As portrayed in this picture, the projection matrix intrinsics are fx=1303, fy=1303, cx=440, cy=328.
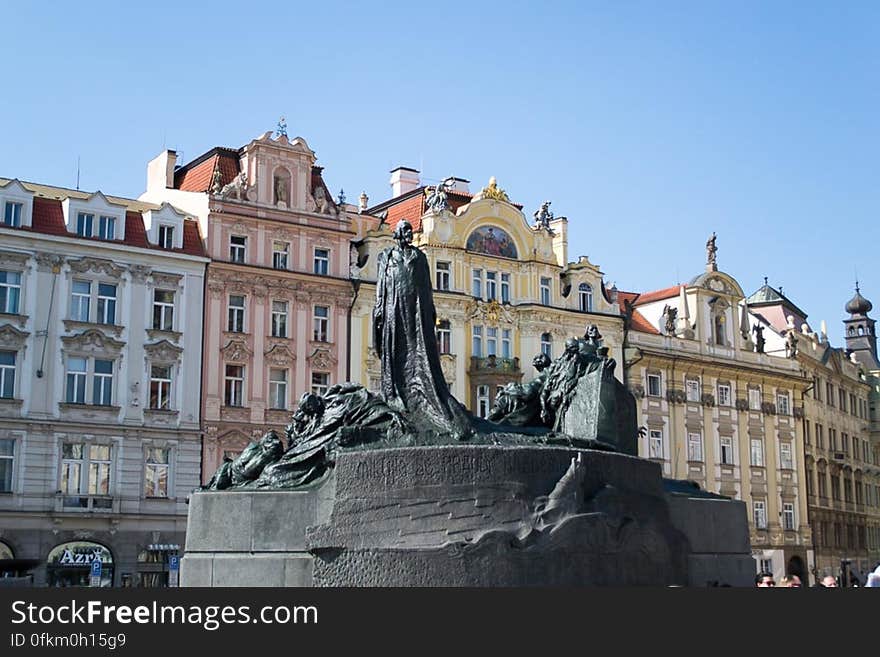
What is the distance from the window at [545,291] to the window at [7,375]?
58.7 ft

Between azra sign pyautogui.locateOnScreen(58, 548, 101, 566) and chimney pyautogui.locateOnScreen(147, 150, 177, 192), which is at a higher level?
chimney pyautogui.locateOnScreen(147, 150, 177, 192)

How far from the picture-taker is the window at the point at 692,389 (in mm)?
47875

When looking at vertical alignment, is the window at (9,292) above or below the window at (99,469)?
above

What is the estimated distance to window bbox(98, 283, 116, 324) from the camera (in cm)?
3484

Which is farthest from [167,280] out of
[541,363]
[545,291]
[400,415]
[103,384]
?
[400,415]

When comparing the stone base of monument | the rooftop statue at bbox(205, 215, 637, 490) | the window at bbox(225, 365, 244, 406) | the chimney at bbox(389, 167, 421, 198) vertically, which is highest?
the chimney at bbox(389, 167, 421, 198)

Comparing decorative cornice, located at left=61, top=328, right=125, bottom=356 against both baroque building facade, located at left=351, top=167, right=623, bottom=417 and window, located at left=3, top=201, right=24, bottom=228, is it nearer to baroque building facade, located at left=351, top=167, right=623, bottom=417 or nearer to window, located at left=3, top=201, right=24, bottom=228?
window, located at left=3, top=201, right=24, bottom=228

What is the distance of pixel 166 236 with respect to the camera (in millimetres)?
36438

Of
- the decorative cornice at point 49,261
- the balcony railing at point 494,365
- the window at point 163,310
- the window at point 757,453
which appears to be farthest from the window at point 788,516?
the decorative cornice at point 49,261

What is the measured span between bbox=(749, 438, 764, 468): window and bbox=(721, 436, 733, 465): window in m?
1.13

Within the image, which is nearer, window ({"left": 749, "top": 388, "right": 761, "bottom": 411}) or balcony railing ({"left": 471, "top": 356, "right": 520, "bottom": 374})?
balcony railing ({"left": 471, "top": 356, "right": 520, "bottom": 374})

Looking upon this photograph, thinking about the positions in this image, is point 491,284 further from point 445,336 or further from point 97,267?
point 97,267

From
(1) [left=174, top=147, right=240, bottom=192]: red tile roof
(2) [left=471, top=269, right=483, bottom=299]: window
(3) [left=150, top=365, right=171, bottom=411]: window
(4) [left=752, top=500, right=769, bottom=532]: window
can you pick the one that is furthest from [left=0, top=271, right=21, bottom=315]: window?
(4) [left=752, top=500, right=769, bottom=532]: window

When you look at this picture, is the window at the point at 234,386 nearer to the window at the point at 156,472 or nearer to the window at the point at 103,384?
the window at the point at 156,472
